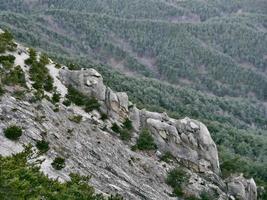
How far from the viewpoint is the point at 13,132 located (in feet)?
88.8

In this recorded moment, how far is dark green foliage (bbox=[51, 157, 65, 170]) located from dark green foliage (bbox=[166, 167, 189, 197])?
12.2m

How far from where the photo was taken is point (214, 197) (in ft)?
131

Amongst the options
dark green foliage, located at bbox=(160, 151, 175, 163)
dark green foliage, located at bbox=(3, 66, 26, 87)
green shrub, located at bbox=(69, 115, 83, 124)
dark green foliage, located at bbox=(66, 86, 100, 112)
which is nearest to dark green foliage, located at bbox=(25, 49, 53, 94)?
dark green foliage, located at bbox=(3, 66, 26, 87)

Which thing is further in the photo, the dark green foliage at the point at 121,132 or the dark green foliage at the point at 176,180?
the dark green foliage at the point at 121,132

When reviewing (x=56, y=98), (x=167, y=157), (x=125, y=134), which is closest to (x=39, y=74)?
(x=56, y=98)

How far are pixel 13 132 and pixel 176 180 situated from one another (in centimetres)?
1574

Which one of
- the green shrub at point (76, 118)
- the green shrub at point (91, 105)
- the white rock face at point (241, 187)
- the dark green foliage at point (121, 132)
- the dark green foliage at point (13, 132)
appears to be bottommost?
the white rock face at point (241, 187)

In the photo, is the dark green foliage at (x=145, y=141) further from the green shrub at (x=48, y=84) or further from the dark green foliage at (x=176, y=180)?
the green shrub at (x=48, y=84)

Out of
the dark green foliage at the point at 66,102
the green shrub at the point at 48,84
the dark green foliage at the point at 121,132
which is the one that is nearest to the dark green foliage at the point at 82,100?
the dark green foliage at the point at 66,102

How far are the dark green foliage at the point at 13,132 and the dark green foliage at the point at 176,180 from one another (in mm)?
14796

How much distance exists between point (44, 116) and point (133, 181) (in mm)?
8017

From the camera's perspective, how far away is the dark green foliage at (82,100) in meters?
37.8

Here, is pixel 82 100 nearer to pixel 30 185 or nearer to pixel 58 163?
pixel 58 163

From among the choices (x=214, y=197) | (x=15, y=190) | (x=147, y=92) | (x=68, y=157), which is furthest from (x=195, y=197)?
(x=147, y=92)
